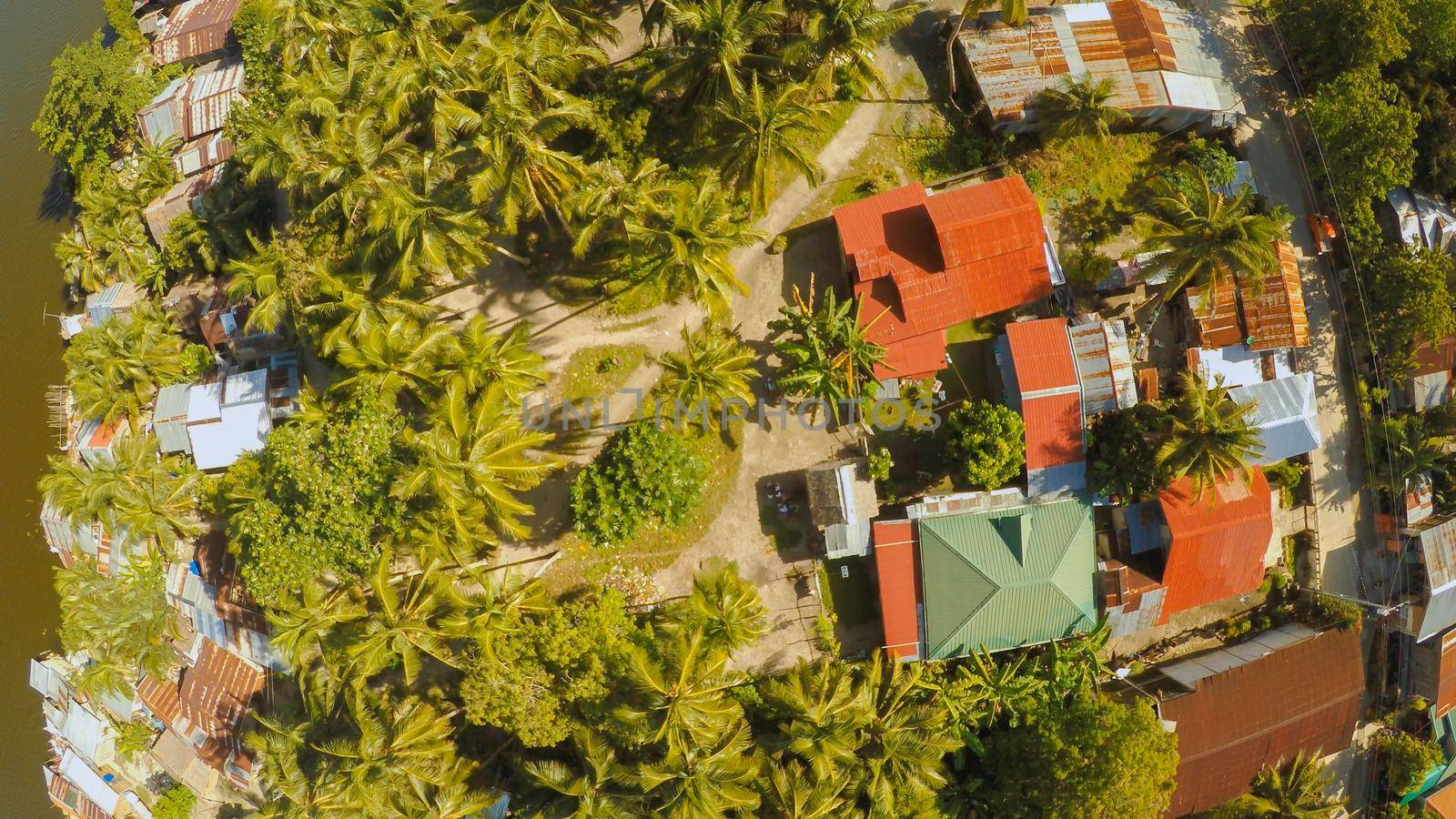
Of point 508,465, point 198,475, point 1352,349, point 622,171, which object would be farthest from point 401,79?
point 1352,349

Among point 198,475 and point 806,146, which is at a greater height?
point 806,146

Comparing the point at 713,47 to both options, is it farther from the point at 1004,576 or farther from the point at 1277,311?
the point at 1277,311

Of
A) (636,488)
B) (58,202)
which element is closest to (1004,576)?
(636,488)

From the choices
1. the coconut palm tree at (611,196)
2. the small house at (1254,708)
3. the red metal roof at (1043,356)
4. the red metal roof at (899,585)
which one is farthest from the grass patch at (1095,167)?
the small house at (1254,708)

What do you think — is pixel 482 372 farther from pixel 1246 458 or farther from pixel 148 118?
pixel 1246 458

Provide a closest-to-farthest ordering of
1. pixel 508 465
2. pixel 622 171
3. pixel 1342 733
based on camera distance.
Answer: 1. pixel 508 465
2. pixel 622 171
3. pixel 1342 733

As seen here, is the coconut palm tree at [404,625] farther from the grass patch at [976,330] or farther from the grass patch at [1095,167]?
A: the grass patch at [1095,167]

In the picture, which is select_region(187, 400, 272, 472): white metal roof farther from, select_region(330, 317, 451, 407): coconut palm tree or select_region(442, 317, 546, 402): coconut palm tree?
select_region(442, 317, 546, 402): coconut palm tree
